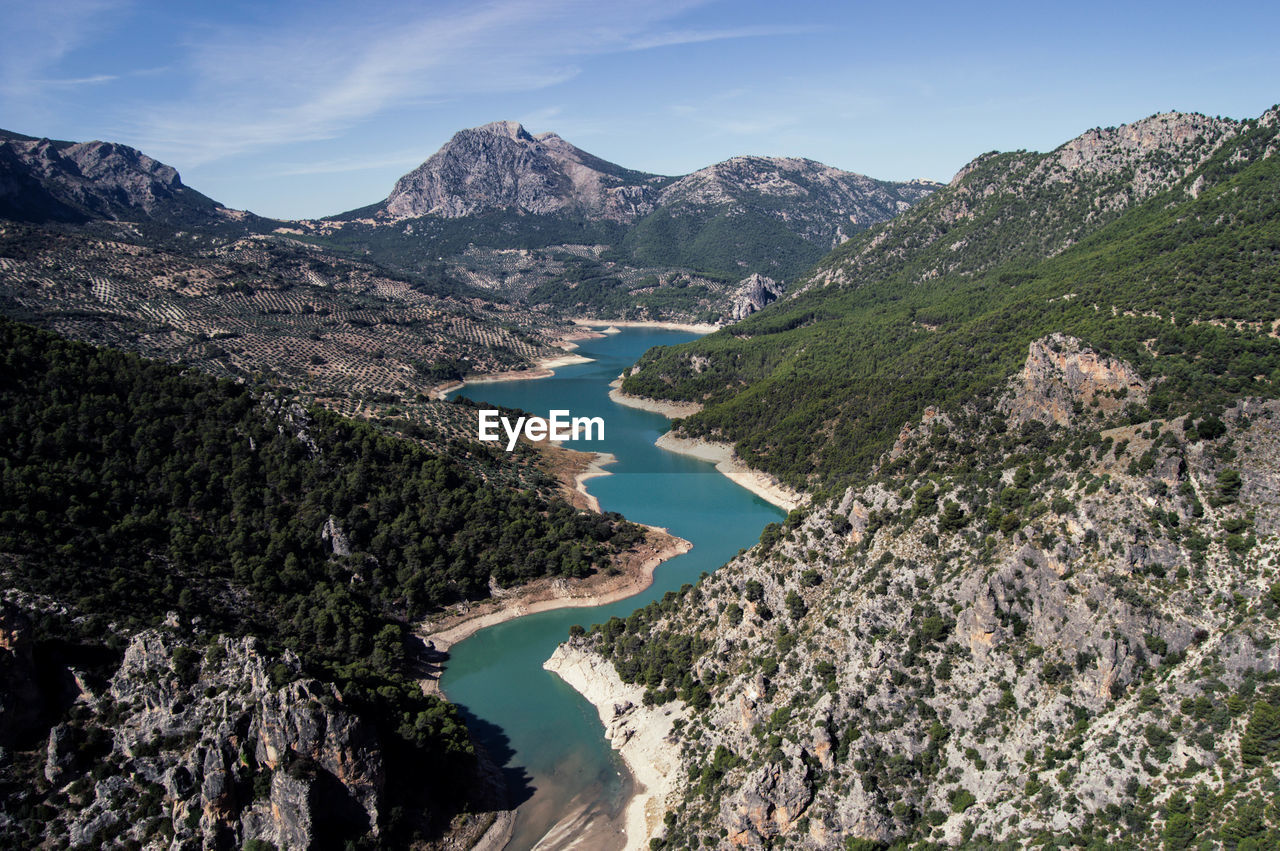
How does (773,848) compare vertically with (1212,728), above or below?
below

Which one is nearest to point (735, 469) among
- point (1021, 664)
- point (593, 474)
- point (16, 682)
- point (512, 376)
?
point (593, 474)

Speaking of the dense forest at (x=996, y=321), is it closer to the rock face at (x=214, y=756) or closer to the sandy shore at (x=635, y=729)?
the sandy shore at (x=635, y=729)

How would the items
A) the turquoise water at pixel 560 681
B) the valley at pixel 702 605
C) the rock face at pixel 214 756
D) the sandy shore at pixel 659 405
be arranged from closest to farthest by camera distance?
the valley at pixel 702 605
the rock face at pixel 214 756
the turquoise water at pixel 560 681
the sandy shore at pixel 659 405

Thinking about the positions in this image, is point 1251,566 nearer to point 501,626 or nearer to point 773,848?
point 773,848

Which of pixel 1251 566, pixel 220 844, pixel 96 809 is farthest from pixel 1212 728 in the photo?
pixel 96 809

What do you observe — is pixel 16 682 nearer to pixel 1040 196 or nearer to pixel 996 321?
pixel 996 321

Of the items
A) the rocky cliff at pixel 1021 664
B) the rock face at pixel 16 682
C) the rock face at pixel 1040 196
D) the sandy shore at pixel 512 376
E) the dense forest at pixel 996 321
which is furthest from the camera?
the sandy shore at pixel 512 376

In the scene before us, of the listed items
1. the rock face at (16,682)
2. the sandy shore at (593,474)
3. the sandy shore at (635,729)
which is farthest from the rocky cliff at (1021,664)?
the sandy shore at (593,474)
